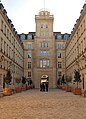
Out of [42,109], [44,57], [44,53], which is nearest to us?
[42,109]

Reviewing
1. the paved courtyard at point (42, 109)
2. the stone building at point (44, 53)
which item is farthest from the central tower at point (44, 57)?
the paved courtyard at point (42, 109)

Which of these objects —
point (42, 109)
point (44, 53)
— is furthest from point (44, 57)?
point (42, 109)

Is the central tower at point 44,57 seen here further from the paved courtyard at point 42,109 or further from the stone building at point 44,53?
the paved courtyard at point 42,109

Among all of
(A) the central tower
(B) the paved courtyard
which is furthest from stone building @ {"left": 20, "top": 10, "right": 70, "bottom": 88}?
(B) the paved courtyard

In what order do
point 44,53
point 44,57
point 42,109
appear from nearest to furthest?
point 42,109 < point 44,57 < point 44,53

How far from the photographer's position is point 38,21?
85750mm

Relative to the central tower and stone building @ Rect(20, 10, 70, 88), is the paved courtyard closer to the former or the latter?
the central tower

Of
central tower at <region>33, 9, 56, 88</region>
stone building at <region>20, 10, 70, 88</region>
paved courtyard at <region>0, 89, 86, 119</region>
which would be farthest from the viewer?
stone building at <region>20, 10, 70, 88</region>

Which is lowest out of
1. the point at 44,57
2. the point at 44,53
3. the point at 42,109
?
the point at 42,109

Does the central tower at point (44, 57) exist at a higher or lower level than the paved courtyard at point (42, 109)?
higher

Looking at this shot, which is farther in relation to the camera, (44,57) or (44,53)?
(44,53)

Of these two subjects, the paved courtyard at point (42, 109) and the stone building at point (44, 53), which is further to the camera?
the stone building at point (44, 53)

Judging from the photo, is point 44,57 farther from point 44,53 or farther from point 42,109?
point 42,109

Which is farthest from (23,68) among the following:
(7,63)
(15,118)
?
(15,118)
